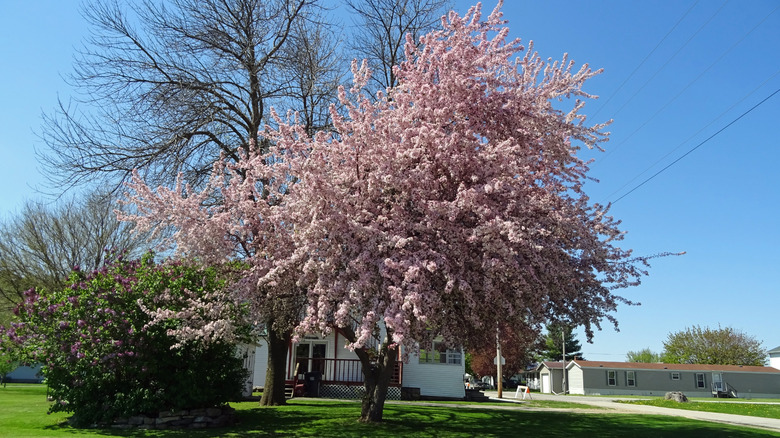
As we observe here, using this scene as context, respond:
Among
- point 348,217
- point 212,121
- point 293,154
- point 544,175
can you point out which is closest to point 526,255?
point 544,175

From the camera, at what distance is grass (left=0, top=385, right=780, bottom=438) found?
34.9ft

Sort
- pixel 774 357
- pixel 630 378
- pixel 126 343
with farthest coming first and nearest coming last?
pixel 774 357 < pixel 630 378 < pixel 126 343

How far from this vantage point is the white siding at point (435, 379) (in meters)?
24.2

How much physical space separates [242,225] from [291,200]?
1509 millimetres

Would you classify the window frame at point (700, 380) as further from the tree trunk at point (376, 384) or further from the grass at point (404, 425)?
the tree trunk at point (376, 384)

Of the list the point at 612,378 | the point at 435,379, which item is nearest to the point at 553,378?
the point at 612,378

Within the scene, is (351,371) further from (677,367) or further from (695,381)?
(695,381)

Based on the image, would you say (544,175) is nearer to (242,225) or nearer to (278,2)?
(242,225)

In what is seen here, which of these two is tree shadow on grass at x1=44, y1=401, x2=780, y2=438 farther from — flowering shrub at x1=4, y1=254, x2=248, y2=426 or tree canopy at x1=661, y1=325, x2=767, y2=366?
tree canopy at x1=661, y1=325, x2=767, y2=366

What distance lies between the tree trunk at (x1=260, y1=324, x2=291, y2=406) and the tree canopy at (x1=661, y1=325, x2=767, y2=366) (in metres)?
53.5

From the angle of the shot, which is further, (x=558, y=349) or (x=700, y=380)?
(x=558, y=349)

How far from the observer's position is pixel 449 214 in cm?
884

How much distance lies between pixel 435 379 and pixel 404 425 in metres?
13.0

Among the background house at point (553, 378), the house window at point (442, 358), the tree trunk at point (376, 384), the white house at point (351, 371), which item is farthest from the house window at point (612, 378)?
the tree trunk at point (376, 384)
